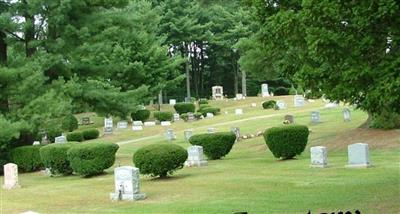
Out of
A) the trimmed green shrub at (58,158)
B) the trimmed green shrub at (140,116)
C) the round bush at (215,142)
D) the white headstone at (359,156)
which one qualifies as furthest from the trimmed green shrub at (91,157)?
the trimmed green shrub at (140,116)

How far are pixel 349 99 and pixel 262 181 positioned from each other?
6.51 meters

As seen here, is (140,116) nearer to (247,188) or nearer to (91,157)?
(91,157)

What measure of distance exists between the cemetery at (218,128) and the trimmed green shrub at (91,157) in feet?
0.15

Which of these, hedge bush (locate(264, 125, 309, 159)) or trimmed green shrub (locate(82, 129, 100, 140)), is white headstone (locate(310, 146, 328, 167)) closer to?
hedge bush (locate(264, 125, 309, 159))

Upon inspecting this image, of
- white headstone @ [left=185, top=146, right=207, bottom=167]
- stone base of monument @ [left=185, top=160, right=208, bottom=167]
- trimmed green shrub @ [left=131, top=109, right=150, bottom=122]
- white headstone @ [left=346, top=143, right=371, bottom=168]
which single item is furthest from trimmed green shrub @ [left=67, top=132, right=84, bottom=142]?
white headstone @ [left=346, top=143, right=371, bottom=168]

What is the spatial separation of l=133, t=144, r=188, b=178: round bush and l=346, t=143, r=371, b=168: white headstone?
467cm

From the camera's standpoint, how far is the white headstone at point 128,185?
1340cm

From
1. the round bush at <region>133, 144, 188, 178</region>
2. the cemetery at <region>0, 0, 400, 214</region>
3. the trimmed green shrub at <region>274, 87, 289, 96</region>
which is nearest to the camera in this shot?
the cemetery at <region>0, 0, 400, 214</region>

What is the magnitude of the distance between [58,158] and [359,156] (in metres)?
10.2

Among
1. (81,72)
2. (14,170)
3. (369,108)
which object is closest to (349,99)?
(369,108)

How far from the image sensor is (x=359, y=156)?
16094mm

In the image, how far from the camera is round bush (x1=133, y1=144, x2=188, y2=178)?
1586cm

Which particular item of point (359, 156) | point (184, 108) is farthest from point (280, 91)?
point (359, 156)

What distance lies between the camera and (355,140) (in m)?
23.2
